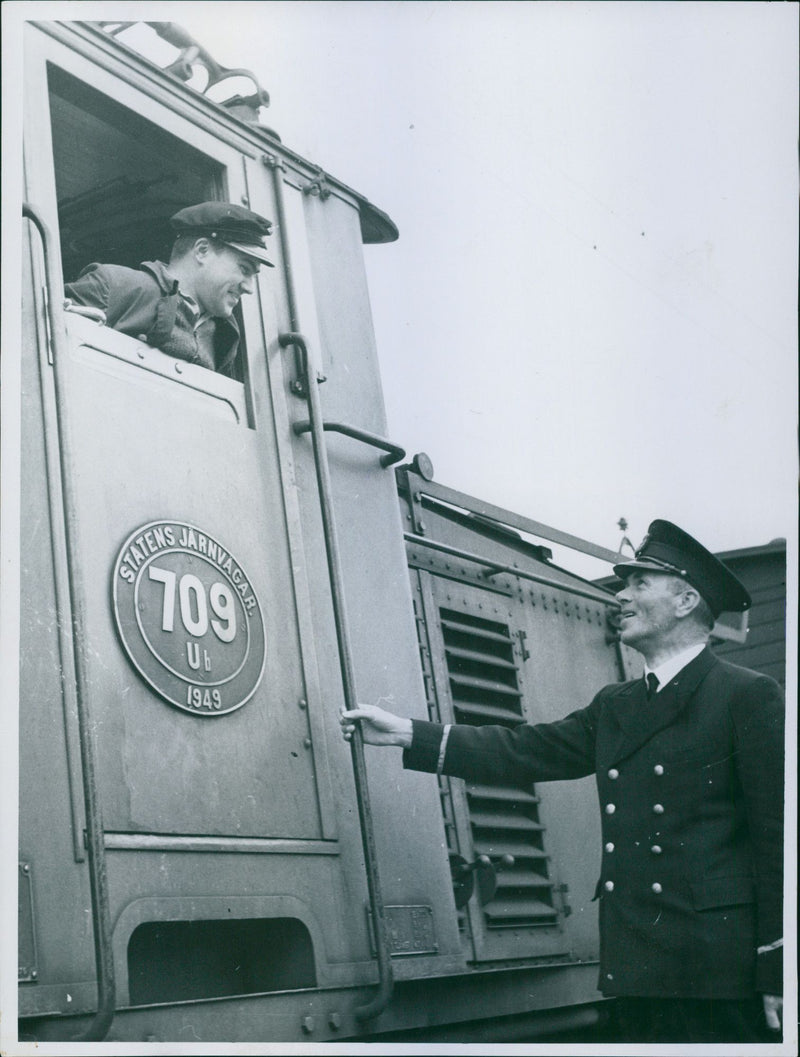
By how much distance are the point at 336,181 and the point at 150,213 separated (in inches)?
20.7

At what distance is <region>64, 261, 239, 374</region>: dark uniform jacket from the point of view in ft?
8.79

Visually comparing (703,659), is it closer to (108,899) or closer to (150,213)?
(108,899)

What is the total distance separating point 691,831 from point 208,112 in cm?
191

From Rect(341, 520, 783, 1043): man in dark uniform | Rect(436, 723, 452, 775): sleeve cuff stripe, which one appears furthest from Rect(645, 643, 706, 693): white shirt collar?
Rect(436, 723, 452, 775): sleeve cuff stripe

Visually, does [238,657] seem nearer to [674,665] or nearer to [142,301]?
[142,301]

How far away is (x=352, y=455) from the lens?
3.29 meters

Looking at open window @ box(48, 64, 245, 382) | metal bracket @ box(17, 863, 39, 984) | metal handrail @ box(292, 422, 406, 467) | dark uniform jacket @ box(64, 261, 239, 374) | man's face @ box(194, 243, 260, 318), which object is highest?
open window @ box(48, 64, 245, 382)

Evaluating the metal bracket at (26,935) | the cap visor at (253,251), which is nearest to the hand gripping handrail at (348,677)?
the cap visor at (253,251)

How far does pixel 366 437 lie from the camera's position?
322 cm

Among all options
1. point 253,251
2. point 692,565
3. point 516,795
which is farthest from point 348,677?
point 516,795

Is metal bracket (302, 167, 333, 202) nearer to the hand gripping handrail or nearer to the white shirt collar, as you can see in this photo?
the hand gripping handrail

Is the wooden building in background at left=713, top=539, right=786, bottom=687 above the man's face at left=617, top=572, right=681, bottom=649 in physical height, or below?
above

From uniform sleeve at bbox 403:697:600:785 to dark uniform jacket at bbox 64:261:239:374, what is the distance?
1.01 meters

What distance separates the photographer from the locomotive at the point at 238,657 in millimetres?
2289
